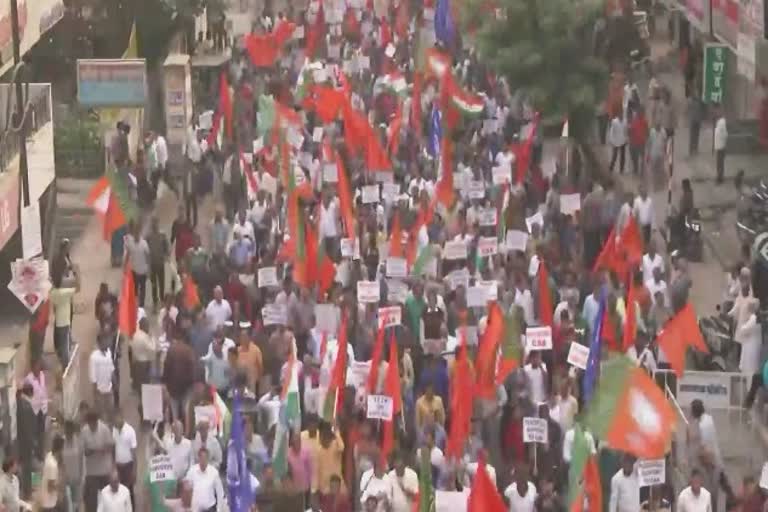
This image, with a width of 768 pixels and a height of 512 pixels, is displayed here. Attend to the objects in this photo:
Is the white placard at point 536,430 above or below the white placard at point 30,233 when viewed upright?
below

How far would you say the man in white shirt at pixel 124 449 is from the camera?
17.4m

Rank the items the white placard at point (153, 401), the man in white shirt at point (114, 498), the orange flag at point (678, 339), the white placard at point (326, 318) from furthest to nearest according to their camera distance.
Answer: the white placard at point (326, 318) → the orange flag at point (678, 339) → the white placard at point (153, 401) → the man in white shirt at point (114, 498)

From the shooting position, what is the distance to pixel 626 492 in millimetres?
16016

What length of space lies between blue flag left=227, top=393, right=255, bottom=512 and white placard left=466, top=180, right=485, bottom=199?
9809 mm

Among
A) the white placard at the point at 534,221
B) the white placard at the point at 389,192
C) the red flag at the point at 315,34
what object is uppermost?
the white placard at the point at 389,192

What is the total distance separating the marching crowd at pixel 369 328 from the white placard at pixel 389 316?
0.02m

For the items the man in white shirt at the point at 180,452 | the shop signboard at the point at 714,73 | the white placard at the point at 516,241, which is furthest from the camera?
the shop signboard at the point at 714,73

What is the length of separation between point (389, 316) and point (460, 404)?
2589mm

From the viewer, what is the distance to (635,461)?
16.2 metres

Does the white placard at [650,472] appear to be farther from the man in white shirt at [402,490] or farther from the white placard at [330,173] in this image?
the white placard at [330,173]

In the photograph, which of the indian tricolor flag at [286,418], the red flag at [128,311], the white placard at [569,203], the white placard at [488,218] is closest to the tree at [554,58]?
the white placard at [569,203]

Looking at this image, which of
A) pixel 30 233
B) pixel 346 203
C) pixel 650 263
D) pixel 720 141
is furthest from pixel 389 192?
pixel 720 141

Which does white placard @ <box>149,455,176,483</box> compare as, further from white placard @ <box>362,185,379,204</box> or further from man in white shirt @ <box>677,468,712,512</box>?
white placard @ <box>362,185,379,204</box>

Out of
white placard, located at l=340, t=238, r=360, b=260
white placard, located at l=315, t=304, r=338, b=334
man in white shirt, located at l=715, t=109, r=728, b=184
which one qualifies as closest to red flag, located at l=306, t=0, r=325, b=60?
man in white shirt, located at l=715, t=109, r=728, b=184
